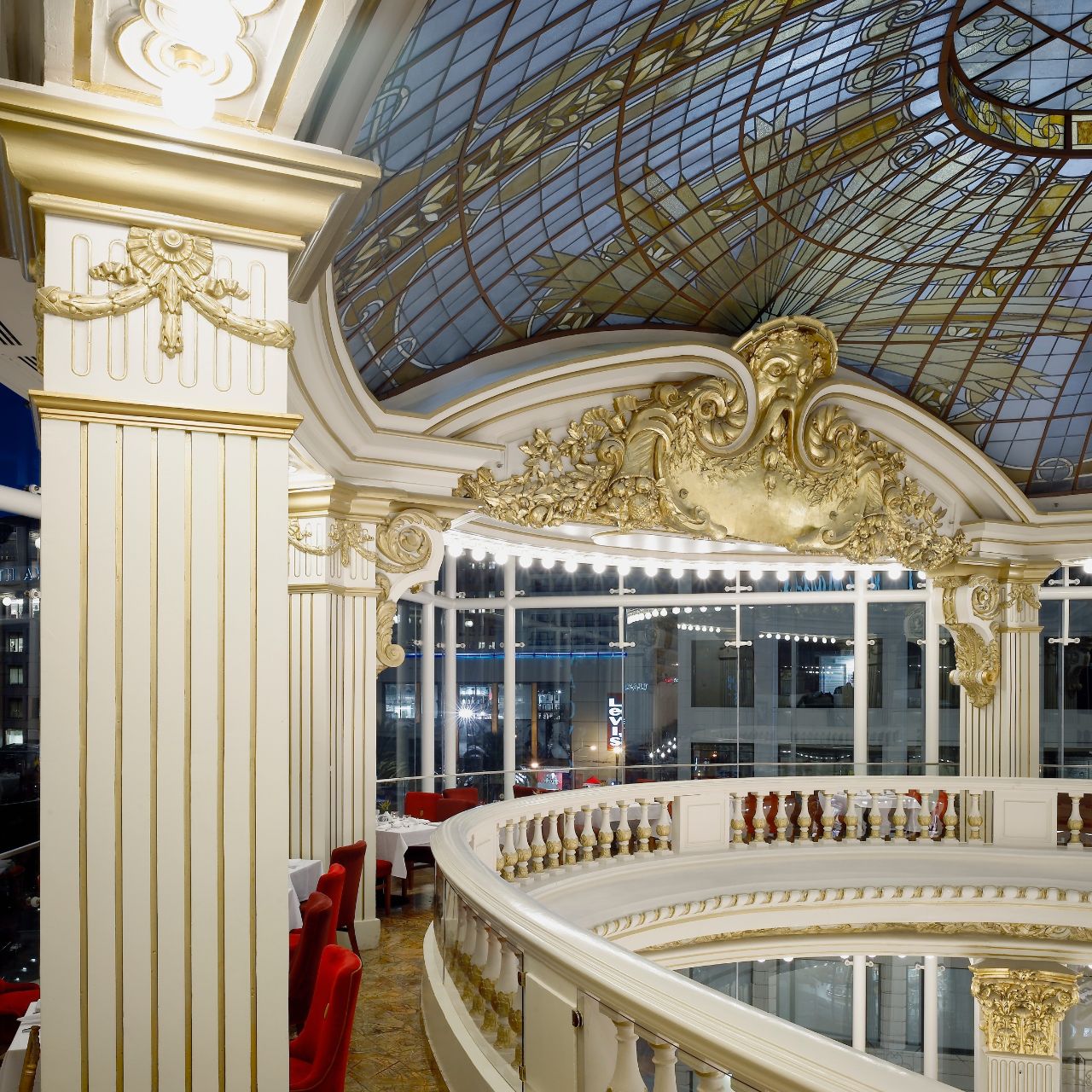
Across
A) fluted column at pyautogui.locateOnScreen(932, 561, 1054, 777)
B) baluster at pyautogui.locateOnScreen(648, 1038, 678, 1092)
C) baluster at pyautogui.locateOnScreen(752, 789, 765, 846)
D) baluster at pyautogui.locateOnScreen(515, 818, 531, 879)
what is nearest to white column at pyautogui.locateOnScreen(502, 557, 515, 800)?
baluster at pyautogui.locateOnScreen(752, 789, 765, 846)

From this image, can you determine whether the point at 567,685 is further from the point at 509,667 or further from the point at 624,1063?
the point at 624,1063

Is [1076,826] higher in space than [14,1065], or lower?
lower

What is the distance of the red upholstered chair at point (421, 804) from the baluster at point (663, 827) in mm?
3550

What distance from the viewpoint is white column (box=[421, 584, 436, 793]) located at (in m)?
14.1

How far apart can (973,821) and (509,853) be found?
227 inches

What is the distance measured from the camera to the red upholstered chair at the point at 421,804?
40.8ft

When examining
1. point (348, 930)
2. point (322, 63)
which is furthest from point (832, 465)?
point (322, 63)

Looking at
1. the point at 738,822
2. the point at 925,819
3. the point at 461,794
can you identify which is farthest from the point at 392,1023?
the point at 461,794

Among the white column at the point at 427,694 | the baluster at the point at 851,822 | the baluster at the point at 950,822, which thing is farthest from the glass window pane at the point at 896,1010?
the white column at the point at 427,694

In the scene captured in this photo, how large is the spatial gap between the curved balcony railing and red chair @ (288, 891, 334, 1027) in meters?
0.57

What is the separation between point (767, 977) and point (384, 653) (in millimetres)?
10911

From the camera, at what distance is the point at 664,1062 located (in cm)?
276

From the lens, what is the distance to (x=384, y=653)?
27.9 feet

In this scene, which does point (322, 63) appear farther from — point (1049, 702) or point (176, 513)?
point (1049, 702)
